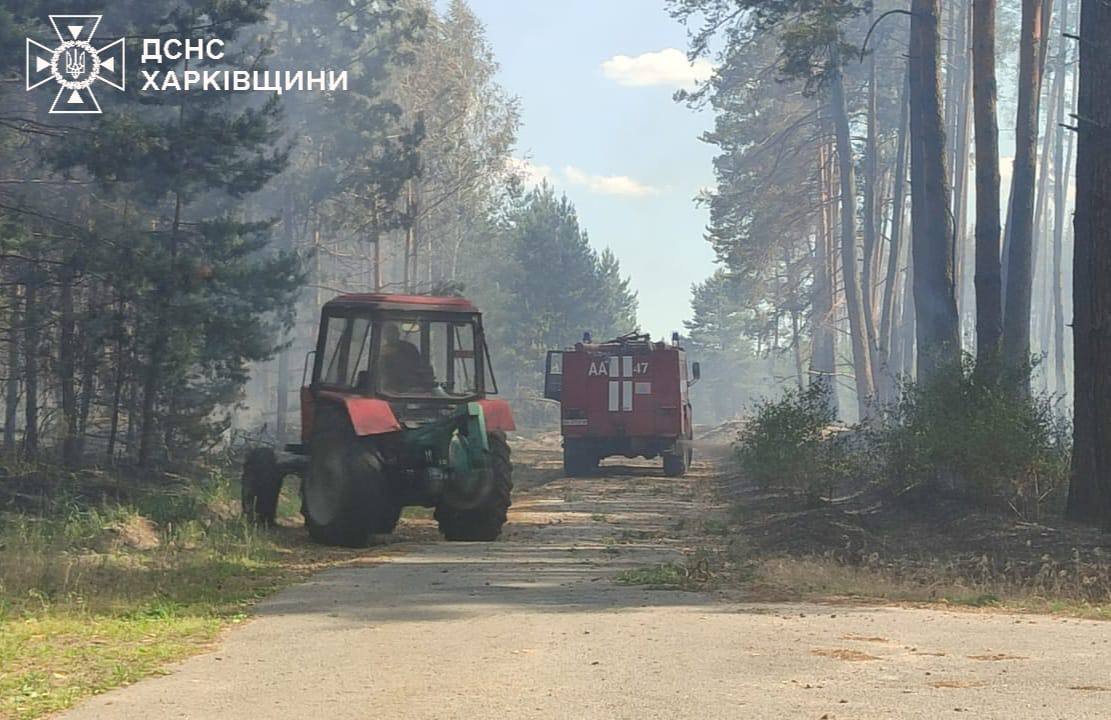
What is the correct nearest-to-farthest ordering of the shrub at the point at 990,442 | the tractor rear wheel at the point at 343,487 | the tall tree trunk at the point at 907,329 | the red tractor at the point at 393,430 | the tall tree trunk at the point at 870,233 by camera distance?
1. the tractor rear wheel at the point at 343,487
2. the red tractor at the point at 393,430
3. the shrub at the point at 990,442
4. the tall tree trunk at the point at 870,233
5. the tall tree trunk at the point at 907,329

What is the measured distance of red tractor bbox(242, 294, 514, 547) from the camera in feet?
48.1

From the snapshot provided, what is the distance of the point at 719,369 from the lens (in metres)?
Answer: 130

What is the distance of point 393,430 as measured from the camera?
582 inches

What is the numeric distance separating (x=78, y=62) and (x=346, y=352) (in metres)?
11.0

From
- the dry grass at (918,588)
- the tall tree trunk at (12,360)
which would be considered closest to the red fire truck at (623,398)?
the tall tree trunk at (12,360)

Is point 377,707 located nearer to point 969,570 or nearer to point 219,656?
point 219,656

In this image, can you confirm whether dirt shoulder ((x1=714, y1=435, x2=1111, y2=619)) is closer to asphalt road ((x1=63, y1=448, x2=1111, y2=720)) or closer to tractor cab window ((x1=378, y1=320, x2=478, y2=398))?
asphalt road ((x1=63, y1=448, x2=1111, y2=720))

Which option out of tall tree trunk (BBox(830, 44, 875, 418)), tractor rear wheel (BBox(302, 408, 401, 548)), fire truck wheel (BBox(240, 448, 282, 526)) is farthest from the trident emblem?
tall tree trunk (BBox(830, 44, 875, 418))

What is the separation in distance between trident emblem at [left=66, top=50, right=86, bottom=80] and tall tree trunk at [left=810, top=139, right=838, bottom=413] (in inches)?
1295

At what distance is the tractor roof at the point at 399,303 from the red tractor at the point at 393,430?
0.01m

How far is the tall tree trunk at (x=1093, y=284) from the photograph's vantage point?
13867 mm

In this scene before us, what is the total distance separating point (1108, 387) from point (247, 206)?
37202 mm

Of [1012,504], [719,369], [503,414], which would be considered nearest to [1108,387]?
[1012,504]

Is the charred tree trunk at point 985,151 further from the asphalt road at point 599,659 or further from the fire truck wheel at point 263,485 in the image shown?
the asphalt road at point 599,659
